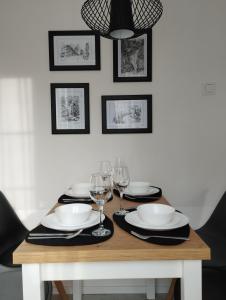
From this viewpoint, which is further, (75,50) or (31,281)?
(75,50)

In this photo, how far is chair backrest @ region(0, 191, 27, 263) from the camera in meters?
1.57

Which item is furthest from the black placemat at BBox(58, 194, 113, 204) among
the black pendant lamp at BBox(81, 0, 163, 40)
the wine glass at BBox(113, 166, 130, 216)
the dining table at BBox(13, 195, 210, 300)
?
the black pendant lamp at BBox(81, 0, 163, 40)

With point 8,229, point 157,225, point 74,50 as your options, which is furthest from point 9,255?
point 74,50

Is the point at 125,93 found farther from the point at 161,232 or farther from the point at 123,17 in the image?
the point at 161,232

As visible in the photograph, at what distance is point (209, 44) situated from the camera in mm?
2021

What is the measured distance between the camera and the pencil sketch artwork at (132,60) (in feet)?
6.62

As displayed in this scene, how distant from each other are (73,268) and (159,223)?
1.15ft

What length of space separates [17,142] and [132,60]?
1.09m

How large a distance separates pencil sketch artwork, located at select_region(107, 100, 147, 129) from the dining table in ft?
4.08

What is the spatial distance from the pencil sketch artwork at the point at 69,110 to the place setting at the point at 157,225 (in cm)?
109

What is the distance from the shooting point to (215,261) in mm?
1394

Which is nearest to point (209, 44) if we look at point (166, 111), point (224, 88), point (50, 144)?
point (224, 88)

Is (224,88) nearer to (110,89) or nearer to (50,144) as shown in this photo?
(110,89)

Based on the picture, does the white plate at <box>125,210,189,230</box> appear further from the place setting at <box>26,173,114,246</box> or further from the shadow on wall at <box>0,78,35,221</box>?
the shadow on wall at <box>0,78,35,221</box>
